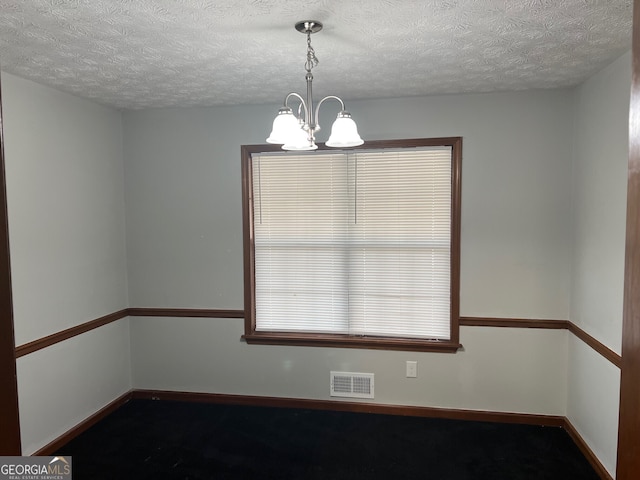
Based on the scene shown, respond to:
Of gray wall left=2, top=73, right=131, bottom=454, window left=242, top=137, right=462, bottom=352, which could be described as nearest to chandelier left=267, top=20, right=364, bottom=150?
window left=242, top=137, right=462, bottom=352

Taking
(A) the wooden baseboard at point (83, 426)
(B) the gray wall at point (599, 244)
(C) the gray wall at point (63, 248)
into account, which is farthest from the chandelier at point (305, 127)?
(A) the wooden baseboard at point (83, 426)

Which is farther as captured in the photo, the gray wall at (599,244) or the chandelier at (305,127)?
the gray wall at (599,244)

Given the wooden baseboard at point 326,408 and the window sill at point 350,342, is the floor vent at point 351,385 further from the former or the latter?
the window sill at point 350,342

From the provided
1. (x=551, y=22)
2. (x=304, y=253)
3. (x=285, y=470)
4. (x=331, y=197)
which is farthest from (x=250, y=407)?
(x=551, y=22)

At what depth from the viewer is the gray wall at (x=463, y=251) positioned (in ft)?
9.62

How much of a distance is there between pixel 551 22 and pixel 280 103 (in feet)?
6.22

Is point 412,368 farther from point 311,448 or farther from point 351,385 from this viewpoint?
point 311,448

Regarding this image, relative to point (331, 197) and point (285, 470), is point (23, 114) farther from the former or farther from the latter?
point (285, 470)

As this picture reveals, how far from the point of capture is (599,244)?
2.49 m

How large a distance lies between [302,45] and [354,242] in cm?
157

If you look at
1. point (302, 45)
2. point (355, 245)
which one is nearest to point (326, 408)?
point (355, 245)

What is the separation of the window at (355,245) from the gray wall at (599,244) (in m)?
0.79

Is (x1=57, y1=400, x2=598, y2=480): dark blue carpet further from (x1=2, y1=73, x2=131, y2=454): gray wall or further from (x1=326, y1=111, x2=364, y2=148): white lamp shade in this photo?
(x1=326, y1=111, x2=364, y2=148): white lamp shade

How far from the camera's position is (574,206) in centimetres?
285
